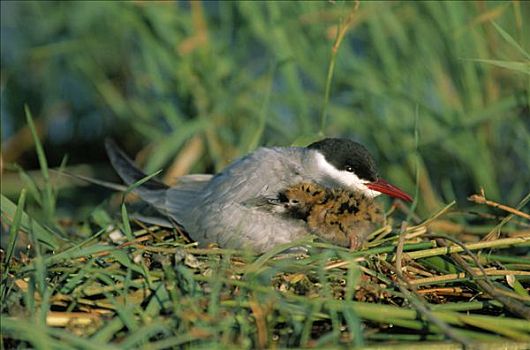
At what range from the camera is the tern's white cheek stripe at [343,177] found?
393 cm

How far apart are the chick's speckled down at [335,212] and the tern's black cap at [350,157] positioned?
13cm

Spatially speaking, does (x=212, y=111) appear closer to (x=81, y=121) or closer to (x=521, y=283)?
(x=81, y=121)

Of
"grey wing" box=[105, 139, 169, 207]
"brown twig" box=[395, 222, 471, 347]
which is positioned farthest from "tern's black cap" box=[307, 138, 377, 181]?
"grey wing" box=[105, 139, 169, 207]

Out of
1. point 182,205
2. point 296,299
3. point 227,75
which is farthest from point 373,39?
point 296,299

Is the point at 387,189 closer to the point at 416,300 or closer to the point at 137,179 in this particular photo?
the point at 416,300

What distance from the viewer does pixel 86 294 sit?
10.2 feet

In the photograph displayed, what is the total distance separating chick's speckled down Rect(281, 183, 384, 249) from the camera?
3646mm

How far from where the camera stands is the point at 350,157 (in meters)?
3.94

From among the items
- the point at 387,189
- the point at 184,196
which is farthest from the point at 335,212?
the point at 184,196

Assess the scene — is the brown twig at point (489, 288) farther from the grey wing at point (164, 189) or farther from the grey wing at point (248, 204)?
the grey wing at point (164, 189)

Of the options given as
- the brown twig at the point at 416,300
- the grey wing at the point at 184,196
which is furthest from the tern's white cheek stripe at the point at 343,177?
the grey wing at the point at 184,196

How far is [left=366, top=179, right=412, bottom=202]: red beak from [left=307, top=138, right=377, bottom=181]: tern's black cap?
0.02 m

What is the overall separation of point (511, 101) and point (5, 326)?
2.93m

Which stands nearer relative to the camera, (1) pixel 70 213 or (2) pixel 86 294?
(2) pixel 86 294
